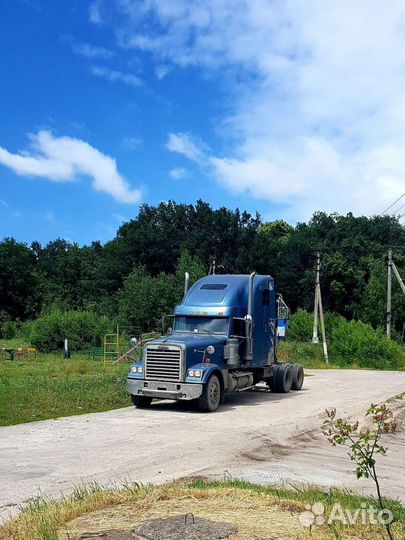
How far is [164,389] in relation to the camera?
15.8m

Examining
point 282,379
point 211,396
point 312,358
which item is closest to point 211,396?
point 211,396

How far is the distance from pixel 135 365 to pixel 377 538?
11860 mm

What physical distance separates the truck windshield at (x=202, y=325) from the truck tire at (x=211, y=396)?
1665mm

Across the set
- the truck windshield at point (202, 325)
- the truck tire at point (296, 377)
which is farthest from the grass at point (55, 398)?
the truck tire at point (296, 377)

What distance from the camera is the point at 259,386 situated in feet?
74.3

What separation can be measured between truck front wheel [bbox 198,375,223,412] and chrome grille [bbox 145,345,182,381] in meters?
0.73

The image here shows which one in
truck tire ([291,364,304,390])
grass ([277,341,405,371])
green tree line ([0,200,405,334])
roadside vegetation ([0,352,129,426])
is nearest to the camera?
roadside vegetation ([0,352,129,426])

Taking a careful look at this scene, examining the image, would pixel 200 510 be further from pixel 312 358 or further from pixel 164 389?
pixel 312 358

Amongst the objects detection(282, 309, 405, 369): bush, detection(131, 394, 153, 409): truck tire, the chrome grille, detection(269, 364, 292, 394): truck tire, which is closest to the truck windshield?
the chrome grille

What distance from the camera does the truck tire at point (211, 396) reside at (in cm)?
1569

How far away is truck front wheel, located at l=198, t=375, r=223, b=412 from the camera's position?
15.7 metres

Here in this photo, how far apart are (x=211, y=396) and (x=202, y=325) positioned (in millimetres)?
2436

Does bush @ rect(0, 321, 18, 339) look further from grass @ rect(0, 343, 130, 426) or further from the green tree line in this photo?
grass @ rect(0, 343, 130, 426)

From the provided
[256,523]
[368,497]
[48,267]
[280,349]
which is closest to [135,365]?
[368,497]
